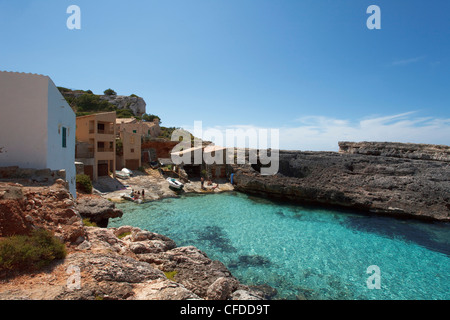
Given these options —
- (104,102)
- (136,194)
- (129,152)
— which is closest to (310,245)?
(136,194)

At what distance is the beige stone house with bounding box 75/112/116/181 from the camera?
22.6 meters

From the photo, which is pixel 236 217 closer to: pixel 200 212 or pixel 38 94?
pixel 200 212

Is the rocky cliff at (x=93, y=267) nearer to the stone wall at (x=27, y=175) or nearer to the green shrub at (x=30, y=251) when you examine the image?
the green shrub at (x=30, y=251)

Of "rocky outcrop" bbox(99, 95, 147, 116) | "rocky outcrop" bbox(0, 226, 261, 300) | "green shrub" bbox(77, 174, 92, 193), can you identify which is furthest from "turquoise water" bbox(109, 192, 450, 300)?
"rocky outcrop" bbox(99, 95, 147, 116)

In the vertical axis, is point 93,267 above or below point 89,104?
below

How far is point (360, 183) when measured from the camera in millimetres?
22922

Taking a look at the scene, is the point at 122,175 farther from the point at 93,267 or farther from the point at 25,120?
the point at 93,267

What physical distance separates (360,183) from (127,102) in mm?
64960

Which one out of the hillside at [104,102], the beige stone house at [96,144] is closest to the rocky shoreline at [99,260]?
the beige stone house at [96,144]

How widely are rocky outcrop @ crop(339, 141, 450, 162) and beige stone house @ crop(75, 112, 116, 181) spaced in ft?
107

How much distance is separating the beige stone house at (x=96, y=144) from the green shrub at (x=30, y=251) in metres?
19.9

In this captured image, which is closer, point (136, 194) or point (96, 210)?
point (96, 210)
